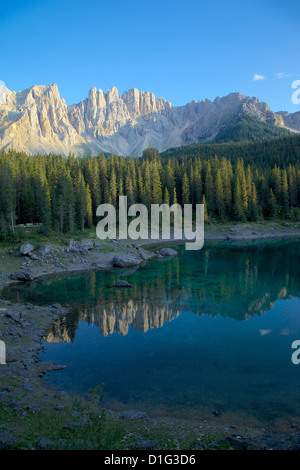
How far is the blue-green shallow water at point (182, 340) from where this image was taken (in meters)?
13.6

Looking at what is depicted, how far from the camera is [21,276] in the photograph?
3678 centimetres

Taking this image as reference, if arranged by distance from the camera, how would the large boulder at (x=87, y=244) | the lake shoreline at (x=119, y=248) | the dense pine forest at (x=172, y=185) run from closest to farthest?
the lake shoreline at (x=119, y=248) → the large boulder at (x=87, y=244) → the dense pine forest at (x=172, y=185)

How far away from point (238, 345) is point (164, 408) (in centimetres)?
824

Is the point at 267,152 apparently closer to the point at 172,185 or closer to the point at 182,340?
the point at 172,185

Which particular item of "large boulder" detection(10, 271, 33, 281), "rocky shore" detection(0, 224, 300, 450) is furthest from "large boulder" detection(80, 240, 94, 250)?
"rocky shore" detection(0, 224, 300, 450)

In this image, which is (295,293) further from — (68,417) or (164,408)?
(68,417)

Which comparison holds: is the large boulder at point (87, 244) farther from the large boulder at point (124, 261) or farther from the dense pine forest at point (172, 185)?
the dense pine forest at point (172, 185)

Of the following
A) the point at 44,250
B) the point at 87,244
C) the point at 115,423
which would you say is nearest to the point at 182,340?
the point at 115,423

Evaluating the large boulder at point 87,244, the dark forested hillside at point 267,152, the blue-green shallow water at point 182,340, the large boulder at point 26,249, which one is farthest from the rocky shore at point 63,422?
the dark forested hillside at point 267,152

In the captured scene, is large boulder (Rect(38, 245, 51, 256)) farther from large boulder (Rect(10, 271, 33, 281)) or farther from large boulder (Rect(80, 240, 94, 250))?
large boulder (Rect(10, 271, 33, 281))

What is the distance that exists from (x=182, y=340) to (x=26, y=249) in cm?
2990

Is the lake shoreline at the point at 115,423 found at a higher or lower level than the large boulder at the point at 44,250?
lower

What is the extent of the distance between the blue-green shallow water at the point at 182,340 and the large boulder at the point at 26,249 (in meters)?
6.64

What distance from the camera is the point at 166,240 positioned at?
229 feet
